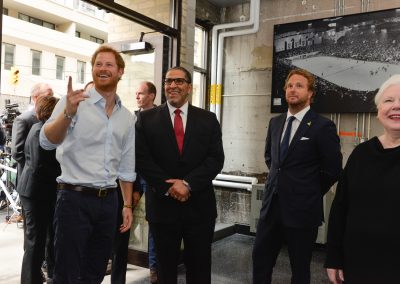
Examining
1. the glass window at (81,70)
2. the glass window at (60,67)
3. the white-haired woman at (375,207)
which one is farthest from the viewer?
the glass window at (81,70)

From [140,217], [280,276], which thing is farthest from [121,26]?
[280,276]

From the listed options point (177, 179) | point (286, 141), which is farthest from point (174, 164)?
point (286, 141)

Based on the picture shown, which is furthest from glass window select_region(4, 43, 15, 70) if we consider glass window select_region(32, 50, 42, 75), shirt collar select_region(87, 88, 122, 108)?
shirt collar select_region(87, 88, 122, 108)

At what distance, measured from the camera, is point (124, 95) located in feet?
13.8

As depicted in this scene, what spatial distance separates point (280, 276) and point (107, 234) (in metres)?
2.26

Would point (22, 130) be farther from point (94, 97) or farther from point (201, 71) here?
point (201, 71)

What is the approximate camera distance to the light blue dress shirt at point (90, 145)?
1751mm

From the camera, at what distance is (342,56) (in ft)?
14.5

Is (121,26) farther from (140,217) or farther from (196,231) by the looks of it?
(196,231)

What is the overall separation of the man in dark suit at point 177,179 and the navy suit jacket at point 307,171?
0.49 metres

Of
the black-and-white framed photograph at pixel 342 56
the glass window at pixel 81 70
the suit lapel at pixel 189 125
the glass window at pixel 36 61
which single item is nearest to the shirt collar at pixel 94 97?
the suit lapel at pixel 189 125

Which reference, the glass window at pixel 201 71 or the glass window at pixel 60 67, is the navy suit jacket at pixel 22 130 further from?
the glass window at pixel 60 67

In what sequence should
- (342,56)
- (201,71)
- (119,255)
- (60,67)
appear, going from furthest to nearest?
(60,67)
(201,71)
(342,56)
(119,255)

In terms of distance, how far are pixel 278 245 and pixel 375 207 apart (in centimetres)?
127
